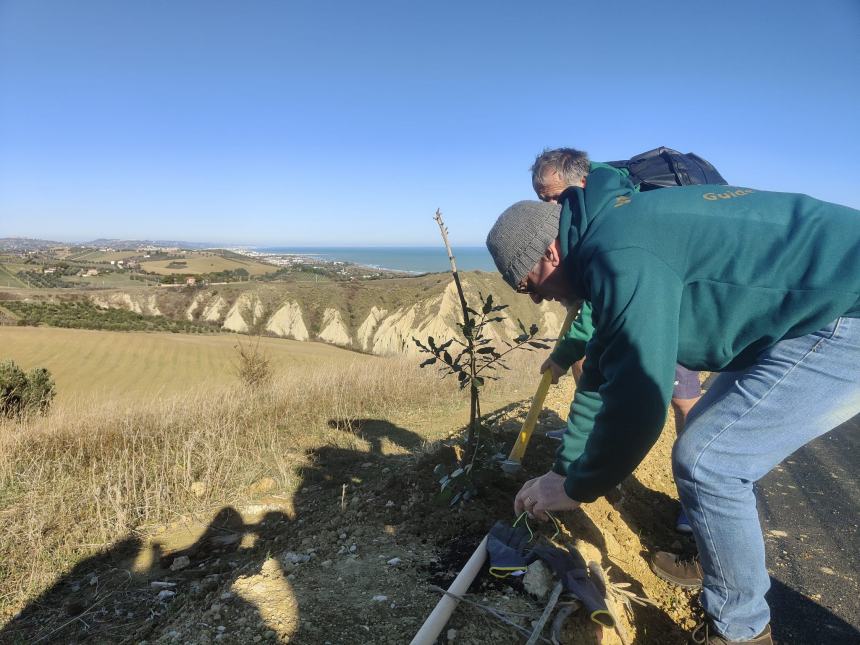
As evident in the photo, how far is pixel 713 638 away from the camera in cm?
166

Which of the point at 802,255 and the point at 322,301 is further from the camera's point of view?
the point at 322,301

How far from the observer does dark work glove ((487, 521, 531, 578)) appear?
200 centimetres

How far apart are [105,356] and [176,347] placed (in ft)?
12.1

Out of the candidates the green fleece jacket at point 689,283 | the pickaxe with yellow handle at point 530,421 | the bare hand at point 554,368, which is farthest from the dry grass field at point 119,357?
the green fleece jacket at point 689,283

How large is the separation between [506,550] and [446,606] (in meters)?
0.39

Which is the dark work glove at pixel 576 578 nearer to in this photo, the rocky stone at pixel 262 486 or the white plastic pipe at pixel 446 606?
the white plastic pipe at pixel 446 606

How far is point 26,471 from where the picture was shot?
181 inches

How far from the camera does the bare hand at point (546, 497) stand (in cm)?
174

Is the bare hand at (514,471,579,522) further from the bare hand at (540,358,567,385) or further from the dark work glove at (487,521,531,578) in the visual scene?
the bare hand at (540,358,567,385)

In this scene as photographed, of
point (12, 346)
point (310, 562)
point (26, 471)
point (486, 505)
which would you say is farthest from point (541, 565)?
point (12, 346)

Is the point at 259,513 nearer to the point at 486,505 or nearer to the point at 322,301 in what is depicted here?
the point at 486,505

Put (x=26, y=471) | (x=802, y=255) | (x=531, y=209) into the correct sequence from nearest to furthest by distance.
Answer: (x=802, y=255) < (x=531, y=209) < (x=26, y=471)

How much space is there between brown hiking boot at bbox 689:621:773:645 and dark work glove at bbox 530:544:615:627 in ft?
0.89

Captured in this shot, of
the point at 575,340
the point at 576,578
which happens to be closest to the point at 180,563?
the point at 576,578
